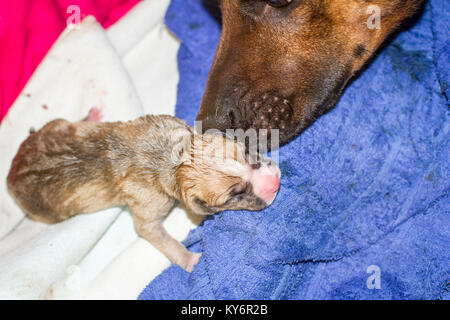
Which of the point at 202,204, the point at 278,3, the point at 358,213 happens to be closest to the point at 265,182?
the point at 202,204

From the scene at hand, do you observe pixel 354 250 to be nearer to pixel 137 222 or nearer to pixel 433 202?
pixel 433 202

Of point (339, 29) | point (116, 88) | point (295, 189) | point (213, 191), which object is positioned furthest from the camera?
point (116, 88)

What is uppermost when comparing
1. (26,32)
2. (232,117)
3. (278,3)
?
(278,3)

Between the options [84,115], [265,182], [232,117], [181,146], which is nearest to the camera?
[232,117]

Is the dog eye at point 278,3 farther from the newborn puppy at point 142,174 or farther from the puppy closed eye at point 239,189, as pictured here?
the puppy closed eye at point 239,189

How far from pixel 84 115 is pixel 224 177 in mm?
2023

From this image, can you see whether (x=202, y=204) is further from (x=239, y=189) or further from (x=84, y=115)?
(x=84, y=115)

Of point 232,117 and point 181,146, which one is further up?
point 232,117

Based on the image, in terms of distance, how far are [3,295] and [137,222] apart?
125 cm

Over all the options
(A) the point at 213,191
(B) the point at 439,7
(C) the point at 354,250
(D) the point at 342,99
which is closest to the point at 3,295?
(A) the point at 213,191

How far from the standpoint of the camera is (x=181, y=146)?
374 cm

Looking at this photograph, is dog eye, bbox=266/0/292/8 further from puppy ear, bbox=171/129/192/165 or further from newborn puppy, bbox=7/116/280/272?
puppy ear, bbox=171/129/192/165
